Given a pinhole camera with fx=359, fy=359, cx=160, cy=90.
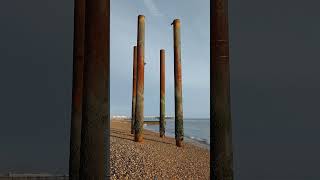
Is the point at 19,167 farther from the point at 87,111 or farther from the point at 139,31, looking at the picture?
the point at 139,31

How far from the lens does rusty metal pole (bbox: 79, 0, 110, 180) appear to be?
3.90 metres

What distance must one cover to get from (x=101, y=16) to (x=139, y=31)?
38.8 ft

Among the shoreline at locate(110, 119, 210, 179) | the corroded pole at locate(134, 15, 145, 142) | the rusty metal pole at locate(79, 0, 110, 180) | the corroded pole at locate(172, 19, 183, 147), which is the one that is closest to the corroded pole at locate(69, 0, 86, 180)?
the rusty metal pole at locate(79, 0, 110, 180)

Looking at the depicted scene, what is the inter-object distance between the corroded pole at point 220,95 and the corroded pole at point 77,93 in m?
2.18

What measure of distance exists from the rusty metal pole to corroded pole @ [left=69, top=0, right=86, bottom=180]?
1540 mm

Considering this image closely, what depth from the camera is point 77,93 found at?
5648mm

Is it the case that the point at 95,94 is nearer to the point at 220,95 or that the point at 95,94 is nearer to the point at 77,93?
the point at 220,95

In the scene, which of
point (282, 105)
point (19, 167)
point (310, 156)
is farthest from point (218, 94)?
point (282, 105)

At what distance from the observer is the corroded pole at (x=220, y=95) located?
4309 millimetres

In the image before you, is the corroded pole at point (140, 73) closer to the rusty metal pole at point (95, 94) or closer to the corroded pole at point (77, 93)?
the corroded pole at point (77, 93)

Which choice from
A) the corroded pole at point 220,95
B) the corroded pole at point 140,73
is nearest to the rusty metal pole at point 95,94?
the corroded pole at point 220,95

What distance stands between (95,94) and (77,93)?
1.79 meters

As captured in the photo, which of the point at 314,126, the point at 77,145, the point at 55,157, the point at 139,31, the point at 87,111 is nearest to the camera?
the point at 87,111

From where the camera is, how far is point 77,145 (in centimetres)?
548
